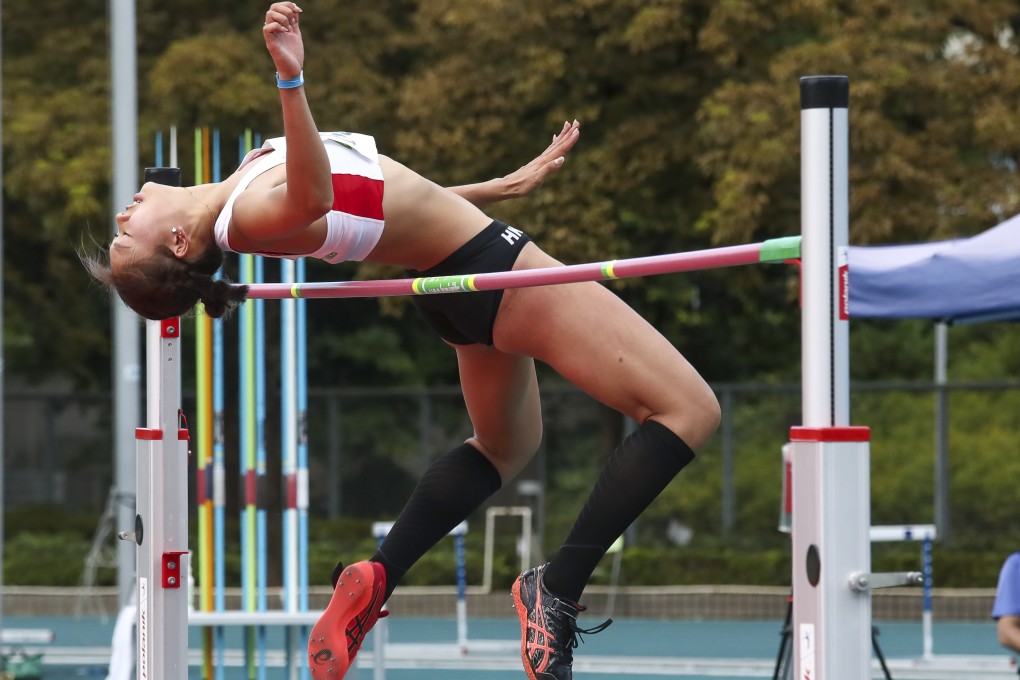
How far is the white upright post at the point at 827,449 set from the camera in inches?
101

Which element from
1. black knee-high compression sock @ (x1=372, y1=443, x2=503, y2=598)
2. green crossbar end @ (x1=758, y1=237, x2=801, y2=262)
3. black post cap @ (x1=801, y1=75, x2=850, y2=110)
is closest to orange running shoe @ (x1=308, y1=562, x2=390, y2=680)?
black knee-high compression sock @ (x1=372, y1=443, x2=503, y2=598)

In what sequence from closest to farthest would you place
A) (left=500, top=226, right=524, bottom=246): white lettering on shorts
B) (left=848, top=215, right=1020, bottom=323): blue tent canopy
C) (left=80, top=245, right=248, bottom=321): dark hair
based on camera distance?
(left=80, top=245, right=248, bottom=321): dark hair → (left=500, top=226, right=524, bottom=246): white lettering on shorts → (left=848, top=215, right=1020, bottom=323): blue tent canopy

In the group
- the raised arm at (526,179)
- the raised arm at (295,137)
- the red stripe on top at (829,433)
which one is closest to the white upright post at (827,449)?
the red stripe on top at (829,433)

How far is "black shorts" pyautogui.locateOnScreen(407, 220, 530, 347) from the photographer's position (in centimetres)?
344

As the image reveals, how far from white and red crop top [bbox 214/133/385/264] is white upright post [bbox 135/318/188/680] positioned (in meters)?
0.87

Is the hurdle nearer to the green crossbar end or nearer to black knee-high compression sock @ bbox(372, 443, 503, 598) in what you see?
the green crossbar end

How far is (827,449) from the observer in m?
2.58

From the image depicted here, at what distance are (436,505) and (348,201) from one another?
0.83 metres

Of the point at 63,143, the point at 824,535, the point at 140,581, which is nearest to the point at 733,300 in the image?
the point at 63,143

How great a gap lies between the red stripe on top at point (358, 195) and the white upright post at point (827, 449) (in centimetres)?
104

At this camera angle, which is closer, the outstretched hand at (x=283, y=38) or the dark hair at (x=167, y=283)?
the outstretched hand at (x=283, y=38)

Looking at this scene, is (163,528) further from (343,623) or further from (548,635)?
(548,635)

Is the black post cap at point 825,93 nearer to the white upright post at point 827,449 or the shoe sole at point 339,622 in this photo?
the white upright post at point 827,449

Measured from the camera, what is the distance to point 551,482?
14516mm
